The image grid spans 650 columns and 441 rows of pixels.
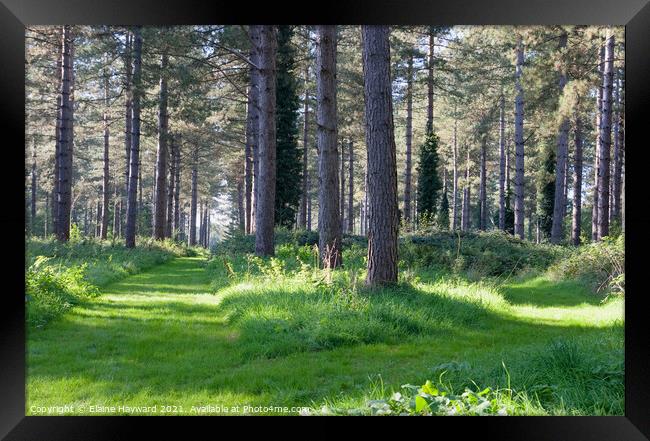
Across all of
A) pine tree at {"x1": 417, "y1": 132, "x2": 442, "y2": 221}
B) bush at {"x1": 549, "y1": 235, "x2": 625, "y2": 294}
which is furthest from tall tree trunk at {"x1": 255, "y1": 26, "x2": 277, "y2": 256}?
pine tree at {"x1": 417, "y1": 132, "x2": 442, "y2": 221}

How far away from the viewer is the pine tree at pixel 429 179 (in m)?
16.4

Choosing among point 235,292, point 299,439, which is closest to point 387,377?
point 299,439

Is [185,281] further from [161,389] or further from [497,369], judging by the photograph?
[497,369]

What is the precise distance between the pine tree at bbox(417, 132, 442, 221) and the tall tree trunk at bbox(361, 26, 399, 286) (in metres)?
9.86

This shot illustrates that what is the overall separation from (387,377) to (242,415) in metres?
1.37

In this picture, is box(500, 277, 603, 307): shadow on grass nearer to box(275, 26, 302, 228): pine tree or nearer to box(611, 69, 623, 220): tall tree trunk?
box(611, 69, 623, 220): tall tree trunk

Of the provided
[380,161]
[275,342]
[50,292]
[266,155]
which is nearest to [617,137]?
[266,155]

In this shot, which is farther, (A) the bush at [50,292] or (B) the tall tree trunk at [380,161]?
(B) the tall tree trunk at [380,161]

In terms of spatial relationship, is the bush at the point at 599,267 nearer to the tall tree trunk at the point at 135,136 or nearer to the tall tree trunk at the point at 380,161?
the tall tree trunk at the point at 380,161

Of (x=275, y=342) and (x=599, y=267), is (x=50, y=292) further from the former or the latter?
(x=599, y=267)

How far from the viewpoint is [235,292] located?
731cm

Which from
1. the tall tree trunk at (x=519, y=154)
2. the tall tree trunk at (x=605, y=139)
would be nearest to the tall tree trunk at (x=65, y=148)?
the tall tree trunk at (x=519, y=154)

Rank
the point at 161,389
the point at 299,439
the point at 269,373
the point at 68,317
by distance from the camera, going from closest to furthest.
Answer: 1. the point at 299,439
2. the point at 161,389
3. the point at 269,373
4. the point at 68,317
